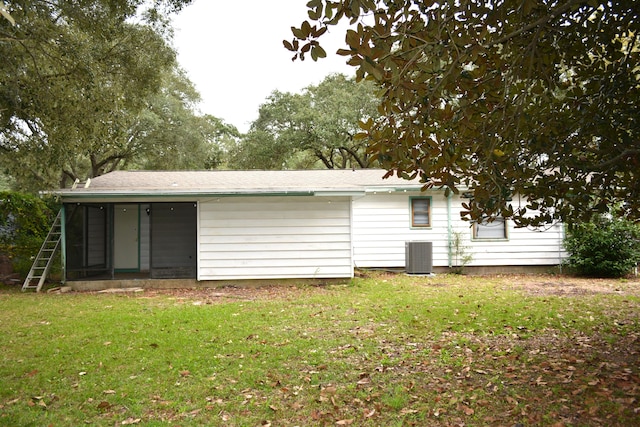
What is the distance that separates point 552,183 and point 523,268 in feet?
A: 32.5

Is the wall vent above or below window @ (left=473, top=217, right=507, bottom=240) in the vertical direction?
below

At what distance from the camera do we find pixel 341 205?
12000 millimetres

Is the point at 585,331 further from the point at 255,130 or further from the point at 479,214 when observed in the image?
the point at 255,130

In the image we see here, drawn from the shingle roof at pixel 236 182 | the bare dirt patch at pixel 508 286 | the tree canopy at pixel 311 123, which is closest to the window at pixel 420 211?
the shingle roof at pixel 236 182

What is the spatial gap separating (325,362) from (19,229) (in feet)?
34.2

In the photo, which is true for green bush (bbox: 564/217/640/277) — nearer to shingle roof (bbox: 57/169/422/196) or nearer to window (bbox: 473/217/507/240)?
window (bbox: 473/217/507/240)

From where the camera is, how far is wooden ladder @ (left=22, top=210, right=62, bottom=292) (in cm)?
1130

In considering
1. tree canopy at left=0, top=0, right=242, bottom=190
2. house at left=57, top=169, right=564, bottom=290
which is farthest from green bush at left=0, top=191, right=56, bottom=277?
house at left=57, top=169, right=564, bottom=290

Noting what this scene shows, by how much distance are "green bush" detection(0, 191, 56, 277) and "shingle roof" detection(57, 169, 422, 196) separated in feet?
4.61

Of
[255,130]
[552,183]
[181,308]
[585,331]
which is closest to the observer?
[552,183]

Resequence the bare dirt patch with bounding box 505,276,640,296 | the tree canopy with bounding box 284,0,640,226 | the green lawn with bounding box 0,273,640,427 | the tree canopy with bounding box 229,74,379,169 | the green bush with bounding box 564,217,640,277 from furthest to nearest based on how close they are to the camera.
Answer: the tree canopy with bounding box 229,74,379,169 → the green bush with bounding box 564,217,640,277 → the bare dirt patch with bounding box 505,276,640,296 → the green lawn with bounding box 0,273,640,427 → the tree canopy with bounding box 284,0,640,226

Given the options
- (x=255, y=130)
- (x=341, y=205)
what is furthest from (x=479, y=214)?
(x=255, y=130)

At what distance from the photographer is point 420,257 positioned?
537 inches

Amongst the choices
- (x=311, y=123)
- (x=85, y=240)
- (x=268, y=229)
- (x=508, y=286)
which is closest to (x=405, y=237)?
(x=508, y=286)
